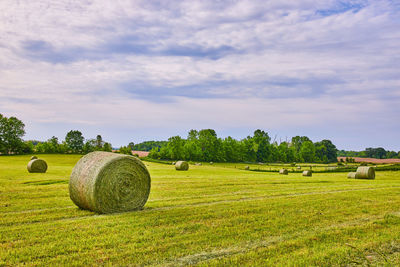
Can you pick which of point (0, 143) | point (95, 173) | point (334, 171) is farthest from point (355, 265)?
point (0, 143)

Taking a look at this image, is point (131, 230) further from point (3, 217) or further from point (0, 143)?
point (0, 143)

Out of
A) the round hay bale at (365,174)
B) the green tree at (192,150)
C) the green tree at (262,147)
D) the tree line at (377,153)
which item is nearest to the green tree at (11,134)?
the green tree at (192,150)

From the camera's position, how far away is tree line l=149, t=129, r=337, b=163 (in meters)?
95.4

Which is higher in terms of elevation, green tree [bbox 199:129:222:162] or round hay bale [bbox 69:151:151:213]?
green tree [bbox 199:129:222:162]

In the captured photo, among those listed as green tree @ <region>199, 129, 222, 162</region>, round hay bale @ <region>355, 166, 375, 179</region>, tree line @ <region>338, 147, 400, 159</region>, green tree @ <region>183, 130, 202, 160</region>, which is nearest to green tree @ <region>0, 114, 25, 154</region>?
green tree @ <region>183, 130, 202, 160</region>

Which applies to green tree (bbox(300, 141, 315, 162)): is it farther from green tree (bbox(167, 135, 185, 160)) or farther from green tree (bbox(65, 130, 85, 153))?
green tree (bbox(65, 130, 85, 153))

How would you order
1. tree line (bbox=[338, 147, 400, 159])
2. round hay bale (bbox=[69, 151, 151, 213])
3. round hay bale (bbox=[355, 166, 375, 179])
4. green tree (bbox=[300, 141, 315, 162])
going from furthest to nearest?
tree line (bbox=[338, 147, 400, 159]) → green tree (bbox=[300, 141, 315, 162]) → round hay bale (bbox=[355, 166, 375, 179]) → round hay bale (bbox=[69, 151, 151, 213])

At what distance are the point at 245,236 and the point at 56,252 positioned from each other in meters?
4.28

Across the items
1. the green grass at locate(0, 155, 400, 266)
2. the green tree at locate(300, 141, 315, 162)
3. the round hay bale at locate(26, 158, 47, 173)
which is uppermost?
the green tree at locate(300, 141, 315, 162)

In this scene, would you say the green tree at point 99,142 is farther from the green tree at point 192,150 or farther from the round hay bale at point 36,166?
the round hay bale at point 36,166

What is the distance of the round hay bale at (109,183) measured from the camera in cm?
1090

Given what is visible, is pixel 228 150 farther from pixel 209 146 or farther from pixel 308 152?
pixel 308 152

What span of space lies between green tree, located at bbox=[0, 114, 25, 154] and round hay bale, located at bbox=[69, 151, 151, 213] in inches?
3112

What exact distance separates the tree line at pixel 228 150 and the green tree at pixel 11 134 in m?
36.4
